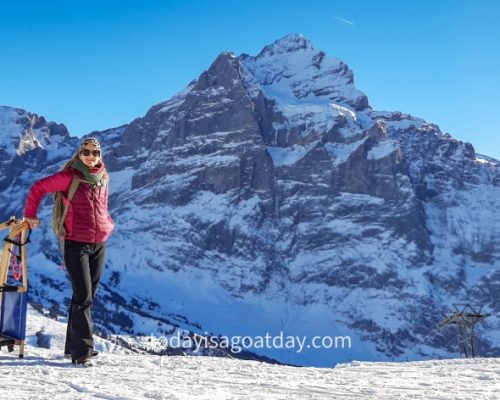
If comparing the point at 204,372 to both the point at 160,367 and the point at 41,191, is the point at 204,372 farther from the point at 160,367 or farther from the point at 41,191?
the point at 41,191

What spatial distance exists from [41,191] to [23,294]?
1.59 meters

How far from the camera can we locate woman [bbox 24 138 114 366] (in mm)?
8266

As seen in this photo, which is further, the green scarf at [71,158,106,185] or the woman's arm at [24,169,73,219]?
the green scarf at [71,158,106,185]

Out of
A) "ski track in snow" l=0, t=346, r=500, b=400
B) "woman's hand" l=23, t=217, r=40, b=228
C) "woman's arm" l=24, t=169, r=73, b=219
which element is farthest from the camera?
"woman's hand" l=23, t=217, r=40, b=228

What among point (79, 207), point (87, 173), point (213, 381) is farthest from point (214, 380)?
point (87, 173)

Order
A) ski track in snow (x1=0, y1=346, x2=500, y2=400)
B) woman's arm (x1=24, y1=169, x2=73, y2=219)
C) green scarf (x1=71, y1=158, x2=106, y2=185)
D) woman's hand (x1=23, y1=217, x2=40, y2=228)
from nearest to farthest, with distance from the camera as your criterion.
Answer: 1. ski track in snow (x1=0, y1=346, x2=500, y2=400)
2. woman's arm (x1=24, y1=169, x2=73, y2=219)
3. green scarf (x1=71, y1=158, x2=106, y2=185)
4. woman's hand (x1=23, y1=217, x2=40, y2=228)

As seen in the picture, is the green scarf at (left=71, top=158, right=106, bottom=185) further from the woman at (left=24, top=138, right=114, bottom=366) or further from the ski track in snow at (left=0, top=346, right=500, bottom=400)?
the ski track in snow at (left=0, top=346, right=500, bottom=400)

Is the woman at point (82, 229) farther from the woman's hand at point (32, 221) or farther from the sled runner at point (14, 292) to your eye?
the sled runner at point (14, 292)

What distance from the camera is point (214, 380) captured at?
745 centimetres

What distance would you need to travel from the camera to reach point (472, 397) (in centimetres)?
662

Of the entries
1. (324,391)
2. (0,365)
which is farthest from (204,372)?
(0,365)

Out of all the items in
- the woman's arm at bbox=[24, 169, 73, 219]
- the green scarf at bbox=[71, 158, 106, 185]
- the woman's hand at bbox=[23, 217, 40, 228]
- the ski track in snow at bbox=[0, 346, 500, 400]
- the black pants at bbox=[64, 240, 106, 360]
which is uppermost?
the green scarf at bbox=[71, 158, 106, 185]

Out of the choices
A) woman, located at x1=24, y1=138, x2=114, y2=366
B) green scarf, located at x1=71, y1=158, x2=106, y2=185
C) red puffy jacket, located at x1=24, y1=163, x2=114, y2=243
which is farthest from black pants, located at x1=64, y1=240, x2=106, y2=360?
green scarf, located at x1=71, y1=158, x2=106, y2=185

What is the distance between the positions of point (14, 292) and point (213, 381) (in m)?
3.16
